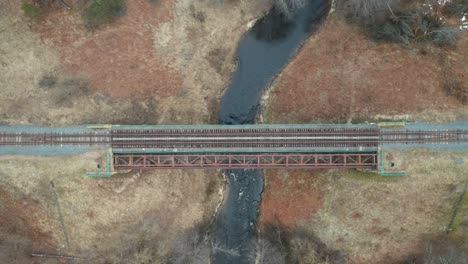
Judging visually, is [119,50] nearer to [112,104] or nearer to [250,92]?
[112,104]

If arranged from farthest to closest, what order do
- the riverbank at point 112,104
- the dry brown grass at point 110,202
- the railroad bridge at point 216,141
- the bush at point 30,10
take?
1. the riverbank at point 112,104
2. the dry brown grass at point 110,202
3. the bush at point 30,10
4. the railroad bridge at point 216,141

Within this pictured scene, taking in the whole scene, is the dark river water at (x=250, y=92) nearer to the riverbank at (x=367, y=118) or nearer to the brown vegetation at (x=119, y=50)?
the riverbank at (x=367, y=118)

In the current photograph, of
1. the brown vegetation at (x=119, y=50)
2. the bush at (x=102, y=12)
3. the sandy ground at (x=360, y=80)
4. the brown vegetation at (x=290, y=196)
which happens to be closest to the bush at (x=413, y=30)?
the sandy ground at (x=360, y=80)

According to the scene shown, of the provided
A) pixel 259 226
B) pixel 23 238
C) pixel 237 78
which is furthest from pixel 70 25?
pixel 259 226

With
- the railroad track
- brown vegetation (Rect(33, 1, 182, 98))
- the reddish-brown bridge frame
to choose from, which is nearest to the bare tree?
brown vegetation (Rect(33, 1, 182, 98))

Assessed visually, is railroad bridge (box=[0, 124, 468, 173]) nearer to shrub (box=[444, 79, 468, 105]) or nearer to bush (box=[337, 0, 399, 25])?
shrub (box=[444, 79, 468, 105])

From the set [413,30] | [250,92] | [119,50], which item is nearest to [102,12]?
[119,50]
